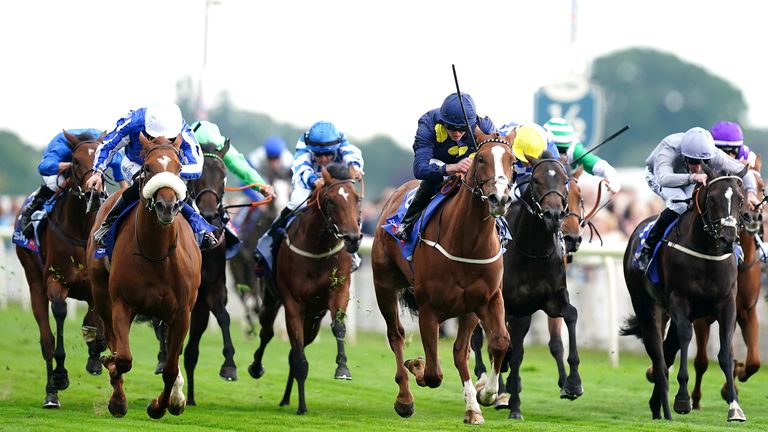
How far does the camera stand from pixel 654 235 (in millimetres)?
10812

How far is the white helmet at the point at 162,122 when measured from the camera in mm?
9359

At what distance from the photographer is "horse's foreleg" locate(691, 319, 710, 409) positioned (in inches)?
446

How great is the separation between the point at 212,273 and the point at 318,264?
94 cm

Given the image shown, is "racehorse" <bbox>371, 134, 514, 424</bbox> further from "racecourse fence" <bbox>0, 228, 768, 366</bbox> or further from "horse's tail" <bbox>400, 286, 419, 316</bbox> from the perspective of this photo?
"racecourse fence" <bbox>0, 228, 768, 366</bbox>

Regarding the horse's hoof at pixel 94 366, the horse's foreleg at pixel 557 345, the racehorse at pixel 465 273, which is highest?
the racehorse at pixel 465 273

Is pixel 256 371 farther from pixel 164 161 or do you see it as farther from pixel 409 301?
pixel 164 161

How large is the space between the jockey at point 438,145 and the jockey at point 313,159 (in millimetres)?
1476

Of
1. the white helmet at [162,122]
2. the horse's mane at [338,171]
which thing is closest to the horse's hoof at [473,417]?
the horse's mane at [338,171]

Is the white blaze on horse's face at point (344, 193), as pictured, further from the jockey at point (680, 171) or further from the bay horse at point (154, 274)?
the jockey at point (680, 171)

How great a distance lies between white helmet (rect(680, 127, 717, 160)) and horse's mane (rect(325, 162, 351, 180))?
99.6 inches

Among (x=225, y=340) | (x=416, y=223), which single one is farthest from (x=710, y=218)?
(x=225, y=340)

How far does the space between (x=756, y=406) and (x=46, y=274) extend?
5671mm

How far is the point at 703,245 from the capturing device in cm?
1025

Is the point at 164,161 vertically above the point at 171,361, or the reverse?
the point at 164,161
